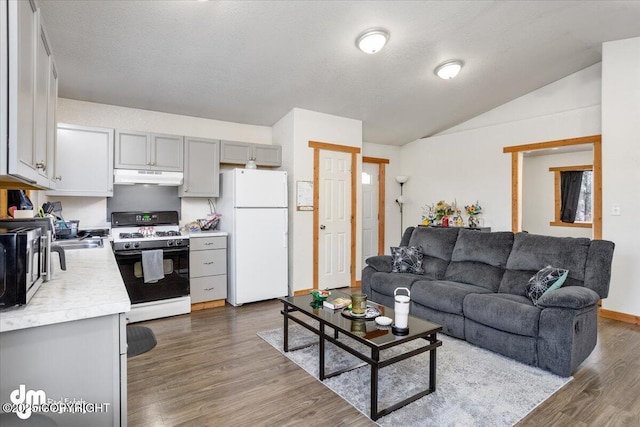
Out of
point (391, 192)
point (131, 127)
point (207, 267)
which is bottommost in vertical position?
point (207, 267)

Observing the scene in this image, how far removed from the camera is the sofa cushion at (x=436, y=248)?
152 inches

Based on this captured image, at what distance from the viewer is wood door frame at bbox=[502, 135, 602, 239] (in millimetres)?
4230

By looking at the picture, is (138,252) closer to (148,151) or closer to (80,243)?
(80,243)

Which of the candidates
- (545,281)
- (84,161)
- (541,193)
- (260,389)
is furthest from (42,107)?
(541,193)

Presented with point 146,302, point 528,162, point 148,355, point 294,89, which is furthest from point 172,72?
point 528,162

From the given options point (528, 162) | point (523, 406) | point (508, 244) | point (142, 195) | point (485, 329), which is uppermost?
point (528, 162)

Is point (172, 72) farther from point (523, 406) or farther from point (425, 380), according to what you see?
point (523, 406)

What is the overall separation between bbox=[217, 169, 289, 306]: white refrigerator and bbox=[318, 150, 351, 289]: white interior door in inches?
24.5

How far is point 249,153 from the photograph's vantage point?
4621mm

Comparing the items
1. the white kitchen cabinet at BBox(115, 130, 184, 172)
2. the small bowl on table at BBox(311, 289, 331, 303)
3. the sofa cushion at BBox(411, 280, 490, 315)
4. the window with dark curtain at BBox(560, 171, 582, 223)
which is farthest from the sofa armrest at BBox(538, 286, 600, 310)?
the window with dark curtain at BBox(560, 171, 582, 223)

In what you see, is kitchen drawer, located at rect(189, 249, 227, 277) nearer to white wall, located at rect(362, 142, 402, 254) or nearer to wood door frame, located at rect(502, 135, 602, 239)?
white wall, located at rect(362, 142, 402, 254)

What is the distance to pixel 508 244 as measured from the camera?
3.48 metres

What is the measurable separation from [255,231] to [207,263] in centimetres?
67

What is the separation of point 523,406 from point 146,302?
3.42m
